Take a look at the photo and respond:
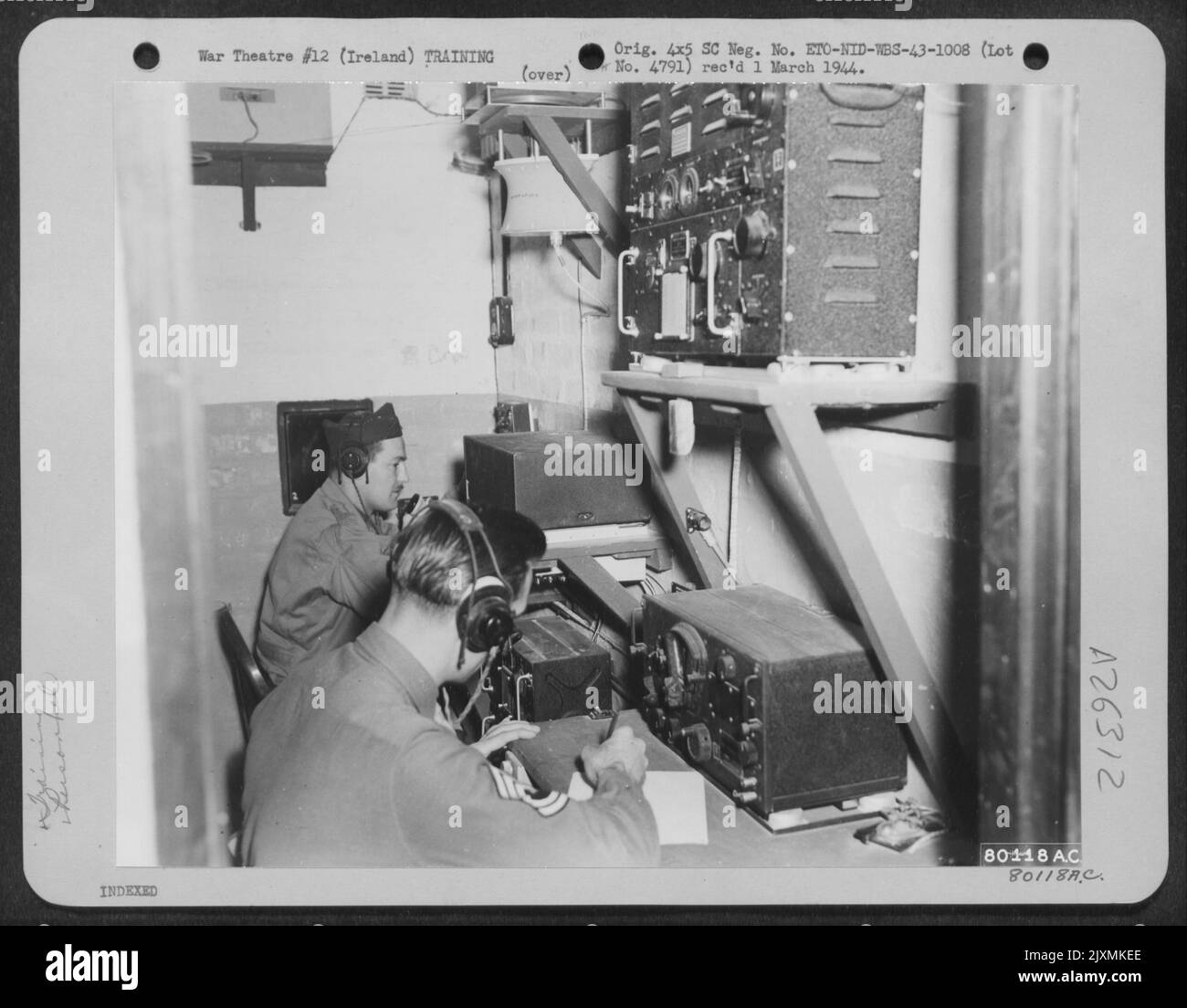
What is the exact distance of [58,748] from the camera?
Result: 201 cm

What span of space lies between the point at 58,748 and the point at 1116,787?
1890mm

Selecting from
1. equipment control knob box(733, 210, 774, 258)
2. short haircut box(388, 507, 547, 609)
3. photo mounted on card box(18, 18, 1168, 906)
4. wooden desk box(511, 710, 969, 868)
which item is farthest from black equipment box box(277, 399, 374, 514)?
equipment control knob box(733, 210, 774, 258)

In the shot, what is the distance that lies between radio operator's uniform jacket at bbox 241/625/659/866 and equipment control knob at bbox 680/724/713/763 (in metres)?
0.12

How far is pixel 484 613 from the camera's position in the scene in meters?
1.83

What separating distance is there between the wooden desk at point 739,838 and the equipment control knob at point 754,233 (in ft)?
2.84

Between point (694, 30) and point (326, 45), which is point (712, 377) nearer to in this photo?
point (694, 30)

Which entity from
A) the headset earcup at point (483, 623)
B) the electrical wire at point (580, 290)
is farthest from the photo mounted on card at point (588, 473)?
the electrical wire at point (580, 290)

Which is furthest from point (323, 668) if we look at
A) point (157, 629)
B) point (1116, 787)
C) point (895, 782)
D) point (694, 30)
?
point (1116, 787)

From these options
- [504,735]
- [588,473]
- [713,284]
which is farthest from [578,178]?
[504,735]

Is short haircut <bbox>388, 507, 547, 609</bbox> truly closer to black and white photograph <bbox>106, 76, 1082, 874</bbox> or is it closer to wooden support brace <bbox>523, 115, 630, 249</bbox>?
black and white photograph <bbox>106, 76, 1082, 874</bbox>

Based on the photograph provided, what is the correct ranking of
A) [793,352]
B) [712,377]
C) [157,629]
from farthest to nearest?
1. [157,629]
2. [712,377]
3. [793,352]

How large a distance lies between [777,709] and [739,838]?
0.29m

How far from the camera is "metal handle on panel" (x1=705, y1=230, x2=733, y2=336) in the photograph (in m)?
1.87

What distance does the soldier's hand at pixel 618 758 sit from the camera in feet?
6.20
